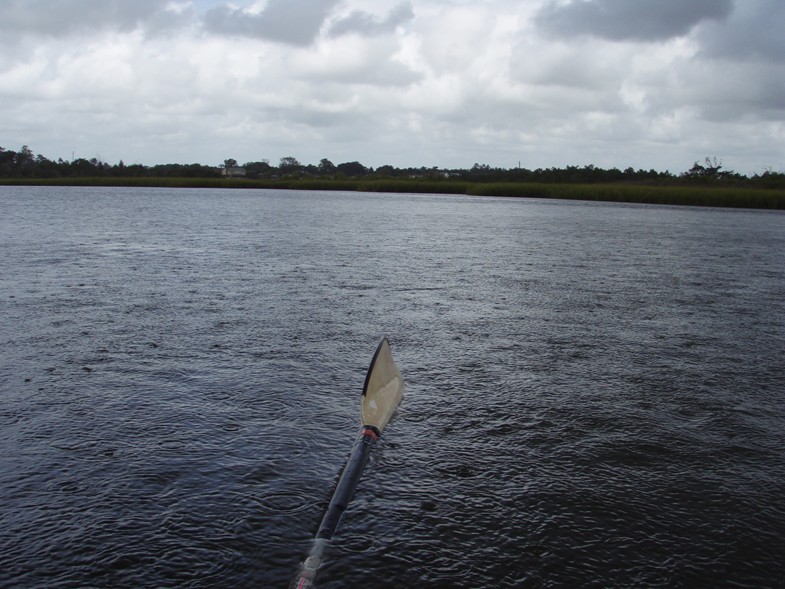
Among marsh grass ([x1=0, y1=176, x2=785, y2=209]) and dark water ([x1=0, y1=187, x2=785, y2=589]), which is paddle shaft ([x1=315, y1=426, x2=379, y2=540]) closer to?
dark water ([x1=0, y1=187, x2=785, y2=589])

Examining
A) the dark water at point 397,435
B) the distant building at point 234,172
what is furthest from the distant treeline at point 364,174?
the dark water at point 397,435

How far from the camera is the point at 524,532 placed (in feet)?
17.6

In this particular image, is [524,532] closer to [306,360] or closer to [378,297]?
[306,360]

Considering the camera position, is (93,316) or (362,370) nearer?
(362,370)

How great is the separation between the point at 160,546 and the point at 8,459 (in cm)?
226

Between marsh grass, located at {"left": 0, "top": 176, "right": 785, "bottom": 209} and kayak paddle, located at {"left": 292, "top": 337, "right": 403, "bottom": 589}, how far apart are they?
6351 cm

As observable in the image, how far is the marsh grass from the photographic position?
63.3 metres

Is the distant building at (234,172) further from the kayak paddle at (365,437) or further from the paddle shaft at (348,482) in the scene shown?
the paddle shaft at (348,482)

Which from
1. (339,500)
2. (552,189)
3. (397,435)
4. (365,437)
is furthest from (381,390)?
(552,189)

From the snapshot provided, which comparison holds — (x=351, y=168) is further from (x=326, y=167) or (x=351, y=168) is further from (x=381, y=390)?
(x=381, y=390)

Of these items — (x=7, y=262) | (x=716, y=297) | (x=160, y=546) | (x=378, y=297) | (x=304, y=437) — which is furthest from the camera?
(x=7, y=262)

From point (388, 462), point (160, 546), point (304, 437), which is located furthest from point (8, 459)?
point (388, 462)

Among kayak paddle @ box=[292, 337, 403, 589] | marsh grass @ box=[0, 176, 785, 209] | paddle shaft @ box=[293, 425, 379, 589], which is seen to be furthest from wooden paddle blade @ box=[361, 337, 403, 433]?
marsh grass @ box=[0, 176, 785, 209]

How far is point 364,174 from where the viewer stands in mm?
147625
